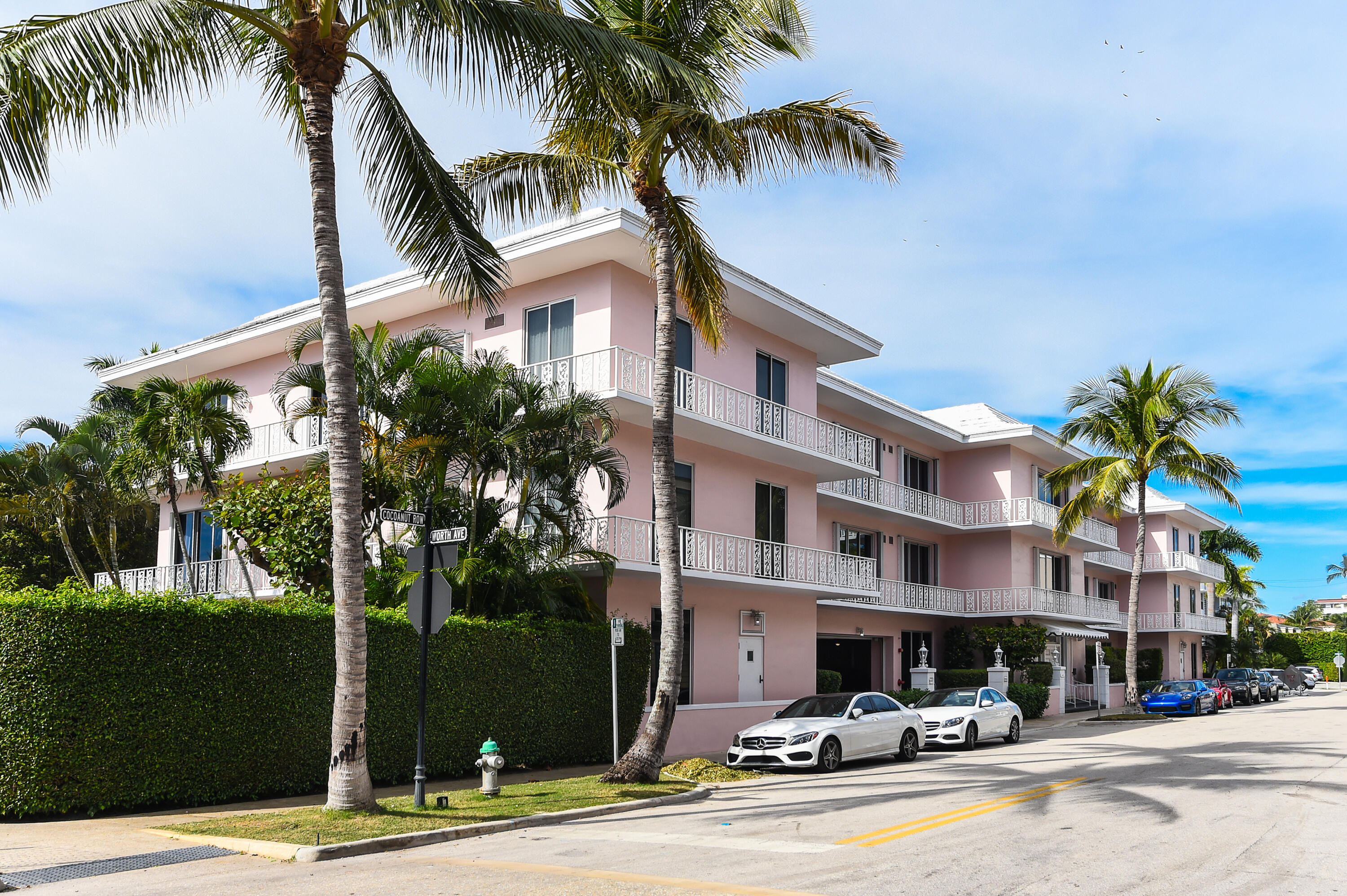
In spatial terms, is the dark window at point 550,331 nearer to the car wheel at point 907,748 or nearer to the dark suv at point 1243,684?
the car wheel at point 907,748

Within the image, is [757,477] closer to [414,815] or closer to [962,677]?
[962,677]

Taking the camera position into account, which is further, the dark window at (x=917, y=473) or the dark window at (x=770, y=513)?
the dark window at (x=917, y=473)

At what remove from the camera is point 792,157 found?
55.7 ft

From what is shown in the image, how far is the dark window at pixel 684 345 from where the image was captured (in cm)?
2352

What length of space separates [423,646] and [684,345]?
1203 centimetres

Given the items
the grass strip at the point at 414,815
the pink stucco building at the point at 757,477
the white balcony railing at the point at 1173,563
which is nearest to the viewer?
the grass strip at the point at 414,815

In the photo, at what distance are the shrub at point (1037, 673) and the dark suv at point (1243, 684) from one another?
52.0 ft

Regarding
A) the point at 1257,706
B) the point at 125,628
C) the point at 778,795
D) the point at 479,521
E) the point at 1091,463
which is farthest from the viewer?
the point at 1257,706

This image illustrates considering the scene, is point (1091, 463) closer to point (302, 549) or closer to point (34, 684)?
point (302, 549)

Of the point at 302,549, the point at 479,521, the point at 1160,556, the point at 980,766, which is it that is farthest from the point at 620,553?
the point at 1160,556

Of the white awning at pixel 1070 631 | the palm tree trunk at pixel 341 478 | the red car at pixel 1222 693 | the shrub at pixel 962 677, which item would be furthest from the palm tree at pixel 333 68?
the red car at pixel 1222 693

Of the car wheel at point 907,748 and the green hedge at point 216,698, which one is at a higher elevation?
the green hedge at point 216,698

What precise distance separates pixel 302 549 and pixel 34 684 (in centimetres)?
695

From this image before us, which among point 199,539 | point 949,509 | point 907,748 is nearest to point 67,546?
point 199,539
